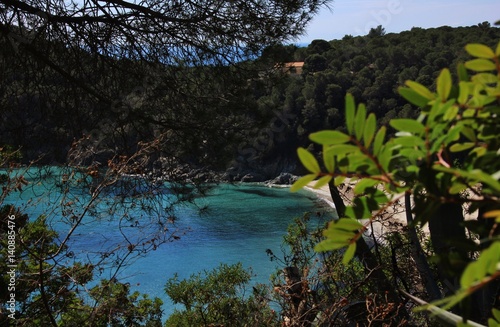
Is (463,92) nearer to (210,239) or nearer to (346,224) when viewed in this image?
(346,224)

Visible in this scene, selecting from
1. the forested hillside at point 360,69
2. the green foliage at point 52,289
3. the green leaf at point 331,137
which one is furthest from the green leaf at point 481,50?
the forested hillside at point 360,69

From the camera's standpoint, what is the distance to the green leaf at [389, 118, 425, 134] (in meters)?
0.39

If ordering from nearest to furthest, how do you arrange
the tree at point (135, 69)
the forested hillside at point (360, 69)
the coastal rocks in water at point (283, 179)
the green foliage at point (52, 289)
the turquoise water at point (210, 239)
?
the green foliage at point (52, 289) → the tree at point (135, 69) → the turquoise water at point (210, 239) → the forested hillside at point (360, 69) → the coastal rocks in water at point (283, 179)

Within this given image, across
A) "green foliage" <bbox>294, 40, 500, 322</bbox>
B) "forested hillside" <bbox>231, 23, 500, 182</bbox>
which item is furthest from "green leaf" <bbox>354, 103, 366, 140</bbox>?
"forested hillside" <bbox>231, 23, 500, 182</bbox>

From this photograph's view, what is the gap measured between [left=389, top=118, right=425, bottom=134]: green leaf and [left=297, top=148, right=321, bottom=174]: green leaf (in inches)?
2.6

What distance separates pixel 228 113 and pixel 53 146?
134 centimetres

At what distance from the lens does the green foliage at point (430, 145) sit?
15.4 inches

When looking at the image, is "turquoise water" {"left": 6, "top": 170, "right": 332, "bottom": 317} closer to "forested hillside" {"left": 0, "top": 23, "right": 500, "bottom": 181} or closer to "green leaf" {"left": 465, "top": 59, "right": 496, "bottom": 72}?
"forested hillside" {"left": 0, "top": 23, "right": 500, "bottom": 181}

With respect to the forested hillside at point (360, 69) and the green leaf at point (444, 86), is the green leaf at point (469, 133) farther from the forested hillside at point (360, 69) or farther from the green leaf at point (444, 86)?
the forested hillside at point (360, 69)

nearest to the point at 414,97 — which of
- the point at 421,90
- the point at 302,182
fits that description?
the point at 421,90

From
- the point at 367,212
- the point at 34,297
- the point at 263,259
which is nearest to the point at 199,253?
the point at 263,259

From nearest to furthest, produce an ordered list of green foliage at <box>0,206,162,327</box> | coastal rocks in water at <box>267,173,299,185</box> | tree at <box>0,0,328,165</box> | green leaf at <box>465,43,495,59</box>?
green leaf at <box>465,43,495,59</box>, green foliage at <box>0,206,162,327</box>, tree at <box>0,0,328,165</box>, coastal rocks in water at <box>267,173,299,185</box>

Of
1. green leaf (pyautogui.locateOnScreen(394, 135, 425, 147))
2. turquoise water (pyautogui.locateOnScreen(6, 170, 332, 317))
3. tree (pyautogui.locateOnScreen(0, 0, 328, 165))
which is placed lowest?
turquoise water (pyautogui.locateOnScreen(6, 170, 332, 317))

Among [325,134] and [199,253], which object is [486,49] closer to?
[325,134]
